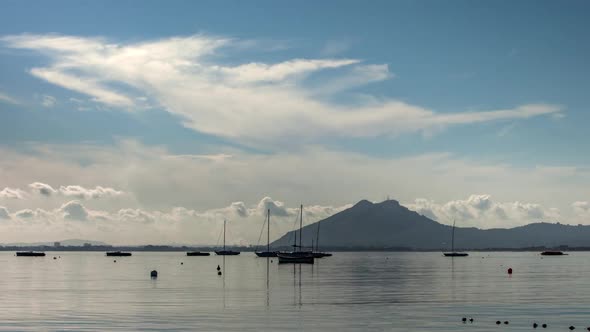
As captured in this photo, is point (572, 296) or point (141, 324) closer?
point (141, 324)

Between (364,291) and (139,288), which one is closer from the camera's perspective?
(364,291)

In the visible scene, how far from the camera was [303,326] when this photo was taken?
2306 inches

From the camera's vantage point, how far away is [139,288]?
108125 millimetres

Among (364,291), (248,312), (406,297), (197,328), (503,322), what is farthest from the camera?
(364,291)

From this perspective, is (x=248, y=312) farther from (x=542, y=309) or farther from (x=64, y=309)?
(x=542, y=309)

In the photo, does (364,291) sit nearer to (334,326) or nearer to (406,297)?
(406,297)

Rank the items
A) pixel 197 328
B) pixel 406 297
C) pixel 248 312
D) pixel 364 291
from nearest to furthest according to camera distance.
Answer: pixel 197 328 → pixel 248 312 → pixel 406 297 → pixel 364 291

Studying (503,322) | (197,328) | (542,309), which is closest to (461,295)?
(542,309)

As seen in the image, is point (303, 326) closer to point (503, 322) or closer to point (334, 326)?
point (334, 326)

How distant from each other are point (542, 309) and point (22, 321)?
4760 cm

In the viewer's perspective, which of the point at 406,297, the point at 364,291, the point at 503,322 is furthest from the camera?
the point at 364,291

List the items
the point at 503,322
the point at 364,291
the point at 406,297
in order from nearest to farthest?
the point at 503,322 < the point at 406,297 < the point at 364,291

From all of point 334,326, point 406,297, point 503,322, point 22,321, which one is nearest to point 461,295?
point 406,297

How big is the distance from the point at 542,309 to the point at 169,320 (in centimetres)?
3560
